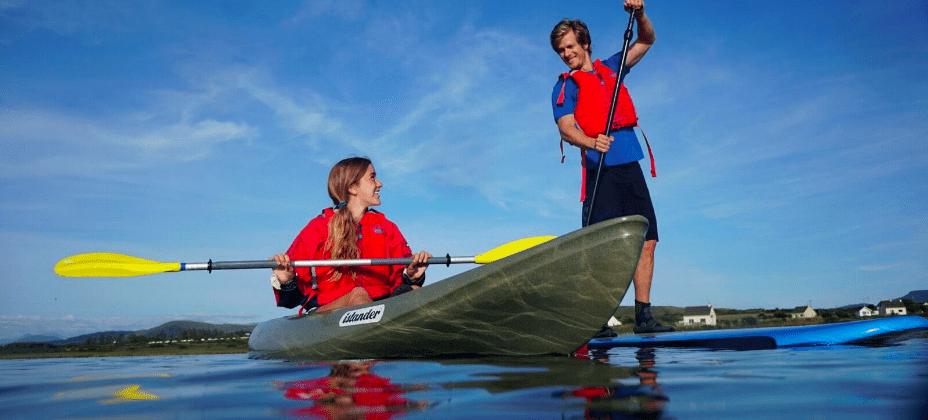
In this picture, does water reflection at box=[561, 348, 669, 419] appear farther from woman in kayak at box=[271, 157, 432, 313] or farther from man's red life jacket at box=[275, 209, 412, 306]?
man's red life jacket at box=[275, 209, 412, 306]

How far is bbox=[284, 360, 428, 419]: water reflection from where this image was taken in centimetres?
192

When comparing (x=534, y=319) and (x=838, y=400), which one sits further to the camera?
(x=534, y=319)

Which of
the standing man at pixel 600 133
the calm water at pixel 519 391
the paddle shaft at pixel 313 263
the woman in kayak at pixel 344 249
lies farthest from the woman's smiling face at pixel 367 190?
the calm water at pixel 519 391

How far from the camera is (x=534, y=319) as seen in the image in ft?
12.7

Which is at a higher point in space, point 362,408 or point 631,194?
point 631,194

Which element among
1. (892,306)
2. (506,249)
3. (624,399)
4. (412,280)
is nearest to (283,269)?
(412,280)

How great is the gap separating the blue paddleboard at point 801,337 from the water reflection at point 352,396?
3.09 meters

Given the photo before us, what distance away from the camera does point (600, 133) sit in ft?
18.9

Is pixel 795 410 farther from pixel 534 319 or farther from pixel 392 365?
pixel 392 365

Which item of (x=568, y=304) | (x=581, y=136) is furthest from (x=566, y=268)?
(x=581, y=136)

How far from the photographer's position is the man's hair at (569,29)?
5758 mm

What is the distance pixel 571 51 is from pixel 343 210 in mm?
2348

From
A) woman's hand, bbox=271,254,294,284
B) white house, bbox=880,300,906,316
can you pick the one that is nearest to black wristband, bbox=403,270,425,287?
woman's hand, bbox=271,254,294,284

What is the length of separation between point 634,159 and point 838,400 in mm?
3883
